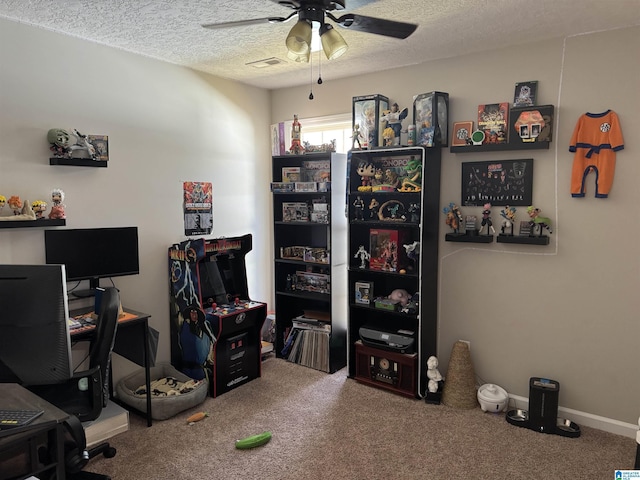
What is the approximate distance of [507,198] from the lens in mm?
3068

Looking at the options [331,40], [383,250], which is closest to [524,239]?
[383,250]

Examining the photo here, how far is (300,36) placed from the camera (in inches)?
74.2

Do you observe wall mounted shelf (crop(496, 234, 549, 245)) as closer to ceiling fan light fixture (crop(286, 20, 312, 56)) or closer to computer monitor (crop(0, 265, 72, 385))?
ceiling fan light fixture (crop(286, 20, 312, 56))

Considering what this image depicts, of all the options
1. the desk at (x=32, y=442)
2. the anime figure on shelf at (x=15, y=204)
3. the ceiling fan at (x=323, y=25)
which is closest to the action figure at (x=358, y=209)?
the ceiling fan at (x=323, y=25)

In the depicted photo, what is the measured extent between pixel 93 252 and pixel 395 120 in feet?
7.51

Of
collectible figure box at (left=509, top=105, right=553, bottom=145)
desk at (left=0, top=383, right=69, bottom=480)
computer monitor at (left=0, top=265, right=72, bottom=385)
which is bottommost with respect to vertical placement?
desk at (left=0, top=383, right=69, bottom=480)

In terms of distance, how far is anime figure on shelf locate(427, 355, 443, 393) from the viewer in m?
3.23

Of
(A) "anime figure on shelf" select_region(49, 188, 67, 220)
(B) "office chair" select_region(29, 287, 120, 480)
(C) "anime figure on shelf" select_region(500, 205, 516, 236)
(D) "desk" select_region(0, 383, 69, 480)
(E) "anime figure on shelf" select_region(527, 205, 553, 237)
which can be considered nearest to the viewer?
(D) "desk" select_region(0, 383, 69, 480)

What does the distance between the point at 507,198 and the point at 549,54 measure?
940 mm

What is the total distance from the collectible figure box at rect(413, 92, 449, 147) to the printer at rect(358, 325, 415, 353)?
4.58 ft

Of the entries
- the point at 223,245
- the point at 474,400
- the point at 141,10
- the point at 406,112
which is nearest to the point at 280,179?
the point at 223,245

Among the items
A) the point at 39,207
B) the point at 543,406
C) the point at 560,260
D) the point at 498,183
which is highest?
the point at 498,183

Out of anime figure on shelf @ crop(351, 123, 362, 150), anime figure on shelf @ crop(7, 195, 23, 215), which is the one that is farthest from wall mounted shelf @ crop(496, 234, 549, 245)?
anime figure on shelf @ crop(7, 195, 23, 215)

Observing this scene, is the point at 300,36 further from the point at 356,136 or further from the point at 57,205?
the point at 57,205
